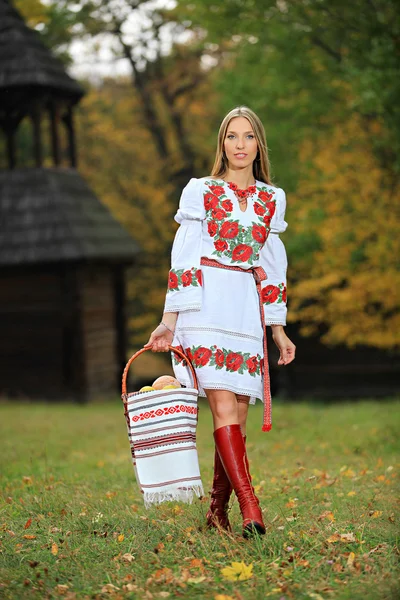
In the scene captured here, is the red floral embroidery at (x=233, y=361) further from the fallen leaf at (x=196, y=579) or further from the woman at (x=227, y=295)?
the fallen leaf at (x=196, y=579)

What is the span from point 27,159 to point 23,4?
4.12 meters

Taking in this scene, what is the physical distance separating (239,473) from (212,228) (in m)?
1.18

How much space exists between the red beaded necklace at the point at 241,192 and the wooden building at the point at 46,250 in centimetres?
1061

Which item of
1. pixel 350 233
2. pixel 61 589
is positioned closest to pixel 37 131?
pixel 350 233

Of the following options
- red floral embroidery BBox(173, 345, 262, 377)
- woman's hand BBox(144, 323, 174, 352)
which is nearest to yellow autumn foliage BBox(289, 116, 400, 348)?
red floral embroidery BBox(173, 345, 262, 377)

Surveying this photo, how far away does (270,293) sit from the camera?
4.45 metres

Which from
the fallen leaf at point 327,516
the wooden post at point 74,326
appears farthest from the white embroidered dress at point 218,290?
the wooden post at point 74,326

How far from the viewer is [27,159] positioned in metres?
20.5

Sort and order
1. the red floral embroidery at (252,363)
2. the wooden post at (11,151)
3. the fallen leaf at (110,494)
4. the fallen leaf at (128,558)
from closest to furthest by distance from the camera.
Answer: the fallen leaf at (128,558) → the red floral embroidery at (252,363) → the fallen leaf at (110,494) → the wooden post at (11,151)

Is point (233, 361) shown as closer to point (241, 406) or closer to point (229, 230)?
point (241, 406)

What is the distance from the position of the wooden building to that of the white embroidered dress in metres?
10.7

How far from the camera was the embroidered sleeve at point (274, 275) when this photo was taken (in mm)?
4441

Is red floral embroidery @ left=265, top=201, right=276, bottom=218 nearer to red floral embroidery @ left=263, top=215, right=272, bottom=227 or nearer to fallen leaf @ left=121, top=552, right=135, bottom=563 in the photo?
red floral embroidery @ left=263, top=215, right=272, bottom=227

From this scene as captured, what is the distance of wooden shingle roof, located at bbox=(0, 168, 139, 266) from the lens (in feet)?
49.0
